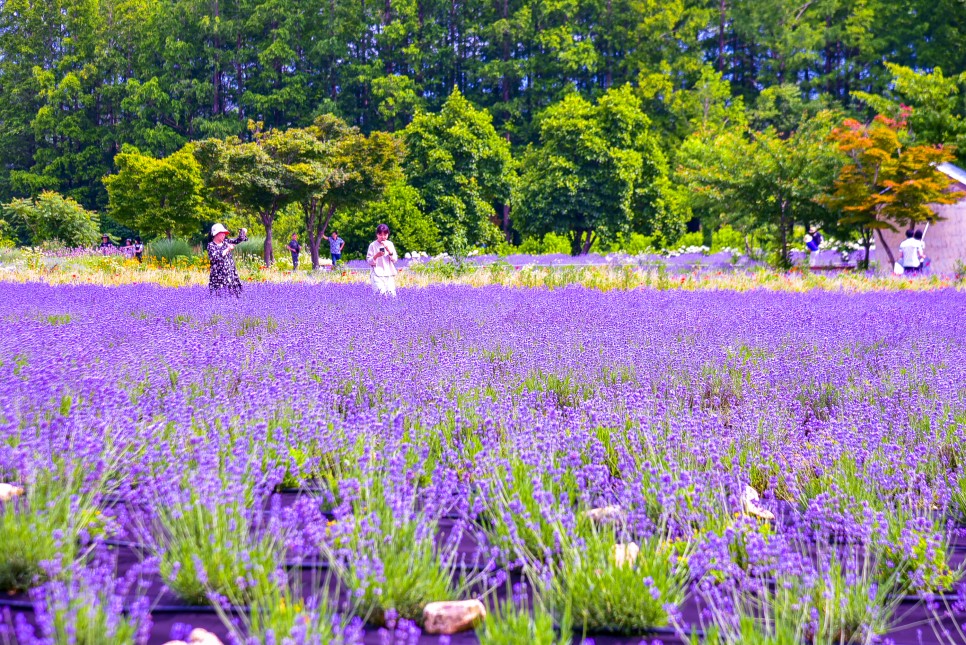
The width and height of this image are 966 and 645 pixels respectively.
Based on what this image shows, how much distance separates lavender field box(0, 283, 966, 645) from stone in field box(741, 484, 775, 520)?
0.06 feet

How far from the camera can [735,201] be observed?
2011cm

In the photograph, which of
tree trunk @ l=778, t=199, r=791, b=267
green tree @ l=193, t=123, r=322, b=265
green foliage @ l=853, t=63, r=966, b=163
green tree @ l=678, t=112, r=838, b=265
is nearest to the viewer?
green tree @ l=678, t=112, r=838, b=265

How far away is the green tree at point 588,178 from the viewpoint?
28.1 meters

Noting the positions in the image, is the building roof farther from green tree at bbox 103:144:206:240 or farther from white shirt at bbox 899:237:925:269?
green tree at bbox 103:144:206:240

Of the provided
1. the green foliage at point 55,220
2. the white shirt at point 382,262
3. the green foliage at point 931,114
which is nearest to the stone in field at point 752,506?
the white shirt at point 382,262

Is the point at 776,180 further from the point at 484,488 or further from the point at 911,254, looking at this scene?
the point at 484,488

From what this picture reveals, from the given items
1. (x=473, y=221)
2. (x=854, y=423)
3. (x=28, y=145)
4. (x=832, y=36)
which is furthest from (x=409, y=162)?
(x=28, y=145)

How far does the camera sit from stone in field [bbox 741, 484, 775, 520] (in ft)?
9.12

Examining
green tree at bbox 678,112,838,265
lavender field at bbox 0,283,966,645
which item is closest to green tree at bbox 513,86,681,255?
green tree at bbox 678,112,838,265

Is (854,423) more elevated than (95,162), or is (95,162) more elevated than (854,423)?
(95,162)

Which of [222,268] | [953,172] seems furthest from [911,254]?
[222,268]

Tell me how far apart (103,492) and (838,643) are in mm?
2391

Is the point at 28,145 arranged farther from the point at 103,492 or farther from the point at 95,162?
the point at 103,492

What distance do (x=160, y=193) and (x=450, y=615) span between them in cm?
2901
